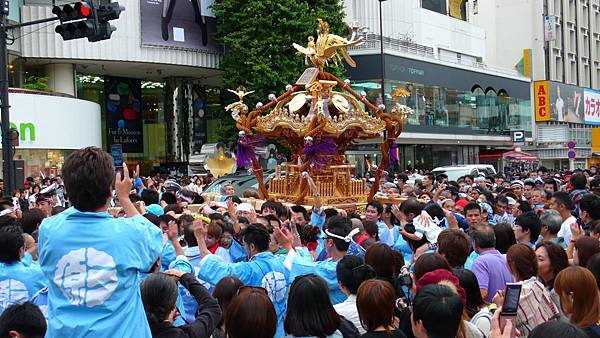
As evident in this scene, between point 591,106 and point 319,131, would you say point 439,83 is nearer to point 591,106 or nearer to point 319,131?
point 591,106

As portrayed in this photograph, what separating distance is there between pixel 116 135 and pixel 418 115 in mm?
17879

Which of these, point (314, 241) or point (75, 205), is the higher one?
point (75, 205)

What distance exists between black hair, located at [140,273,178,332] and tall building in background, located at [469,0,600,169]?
183ft

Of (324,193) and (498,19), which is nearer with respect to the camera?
(324,193)

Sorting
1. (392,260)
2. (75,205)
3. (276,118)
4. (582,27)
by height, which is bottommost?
(392,260)

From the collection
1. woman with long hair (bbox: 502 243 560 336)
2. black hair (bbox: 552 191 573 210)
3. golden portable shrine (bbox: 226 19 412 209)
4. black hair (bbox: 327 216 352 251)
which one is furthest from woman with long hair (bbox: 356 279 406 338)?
golden portable shrine (bbox: 226 19 412 209)

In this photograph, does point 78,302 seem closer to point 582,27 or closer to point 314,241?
point 314,241

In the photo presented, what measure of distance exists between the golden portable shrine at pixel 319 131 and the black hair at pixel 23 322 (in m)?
11.3

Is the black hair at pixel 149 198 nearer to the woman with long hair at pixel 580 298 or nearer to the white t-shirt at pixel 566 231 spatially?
the white t-shirt at pixel 566 231

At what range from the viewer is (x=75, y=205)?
138 inches

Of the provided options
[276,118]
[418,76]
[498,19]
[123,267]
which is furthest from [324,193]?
[498,19]

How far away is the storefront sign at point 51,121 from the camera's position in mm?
27734

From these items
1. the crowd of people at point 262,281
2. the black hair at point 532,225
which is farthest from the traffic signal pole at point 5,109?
the black hair at point 532,225

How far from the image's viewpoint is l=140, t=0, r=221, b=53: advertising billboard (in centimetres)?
3522
